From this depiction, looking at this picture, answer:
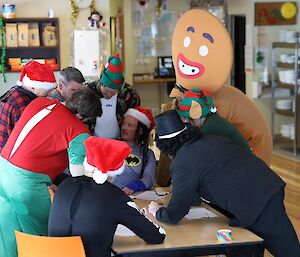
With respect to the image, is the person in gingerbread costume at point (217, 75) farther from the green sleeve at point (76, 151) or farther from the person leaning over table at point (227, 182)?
the green sleeve at point (76, 151)

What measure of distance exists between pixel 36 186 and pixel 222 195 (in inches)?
38.7

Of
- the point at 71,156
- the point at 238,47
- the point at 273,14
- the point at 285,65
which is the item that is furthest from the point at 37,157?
the point at 238,47

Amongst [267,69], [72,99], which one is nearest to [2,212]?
[72,99]

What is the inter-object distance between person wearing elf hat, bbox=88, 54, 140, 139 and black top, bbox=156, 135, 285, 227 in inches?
57.8

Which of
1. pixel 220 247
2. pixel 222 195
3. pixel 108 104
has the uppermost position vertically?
pixel 108 104

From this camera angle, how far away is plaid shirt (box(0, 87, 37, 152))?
379 centimetres

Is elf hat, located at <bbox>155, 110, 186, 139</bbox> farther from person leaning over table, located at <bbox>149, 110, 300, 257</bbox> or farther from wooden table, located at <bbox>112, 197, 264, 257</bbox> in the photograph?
wooden table, located at <bbox>112, 197, 264, 257</bbox>

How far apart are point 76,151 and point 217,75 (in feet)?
4.50

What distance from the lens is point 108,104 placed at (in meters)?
4.55

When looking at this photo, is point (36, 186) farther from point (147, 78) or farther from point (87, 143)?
point (147, 78)

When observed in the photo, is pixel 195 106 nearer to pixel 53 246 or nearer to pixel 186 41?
pixel 186 41

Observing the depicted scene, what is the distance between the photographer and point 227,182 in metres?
3.05

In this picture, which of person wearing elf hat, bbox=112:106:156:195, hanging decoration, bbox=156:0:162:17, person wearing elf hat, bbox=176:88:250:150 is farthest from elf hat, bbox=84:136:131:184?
hanging decoration, bbox=156:0:162:17

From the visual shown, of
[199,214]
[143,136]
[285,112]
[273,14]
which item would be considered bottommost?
[285,112]
